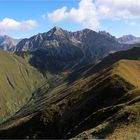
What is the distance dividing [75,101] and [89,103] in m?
14.5

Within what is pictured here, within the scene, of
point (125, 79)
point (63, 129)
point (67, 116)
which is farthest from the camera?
point (125, 79)

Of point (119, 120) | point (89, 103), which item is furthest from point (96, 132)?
point (89, 103)

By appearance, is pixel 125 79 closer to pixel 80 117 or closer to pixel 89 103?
pixel 89 103

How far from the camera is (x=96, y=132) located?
5250cm

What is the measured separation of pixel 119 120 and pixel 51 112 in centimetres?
6092

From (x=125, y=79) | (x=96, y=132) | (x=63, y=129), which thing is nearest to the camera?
(x=96, y=132)

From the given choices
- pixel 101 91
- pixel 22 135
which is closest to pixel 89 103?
pixel 101 91

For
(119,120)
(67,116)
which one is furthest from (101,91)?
(119,120)

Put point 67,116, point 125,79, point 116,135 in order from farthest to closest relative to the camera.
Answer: point 125,79
point 67,116
point 116,135

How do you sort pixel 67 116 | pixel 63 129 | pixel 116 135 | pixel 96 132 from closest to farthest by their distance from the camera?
pixel 116 135
pixel 96 132
pixel 63 129
pixel 67 116

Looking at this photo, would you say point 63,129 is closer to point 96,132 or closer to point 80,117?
point 80,117

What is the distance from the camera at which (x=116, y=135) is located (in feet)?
153

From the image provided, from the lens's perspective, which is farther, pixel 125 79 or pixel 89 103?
pixel 125 79

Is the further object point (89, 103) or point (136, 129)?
point (89, 103)
